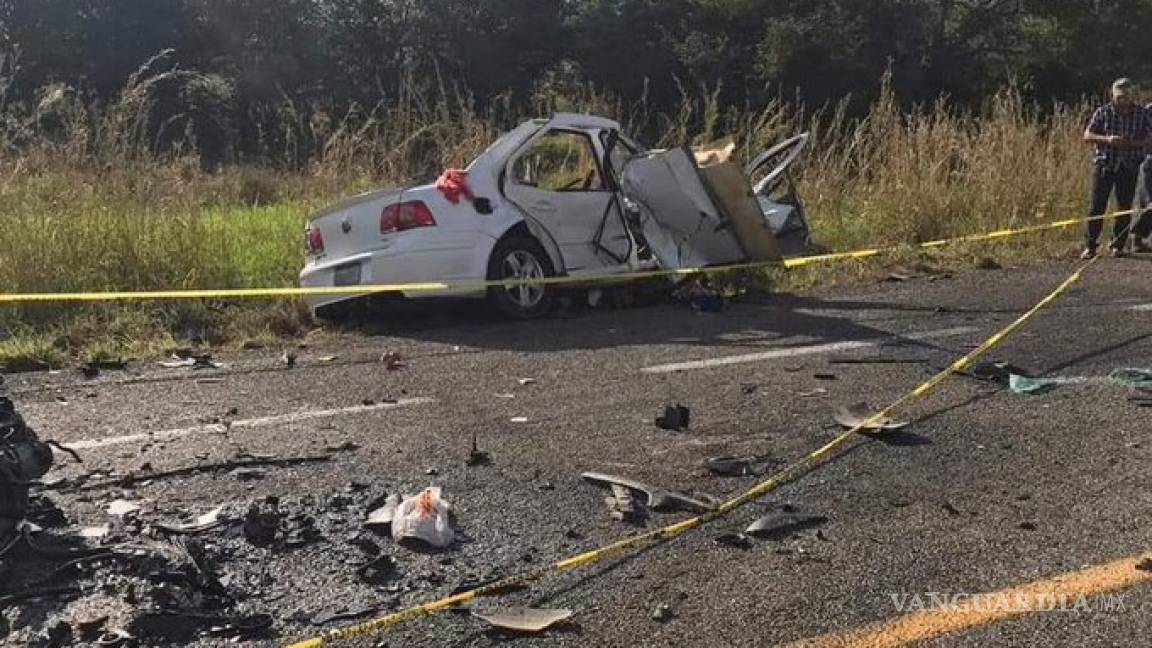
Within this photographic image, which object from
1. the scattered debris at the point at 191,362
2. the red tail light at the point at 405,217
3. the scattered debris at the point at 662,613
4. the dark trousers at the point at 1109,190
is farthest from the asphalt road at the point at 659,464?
the dark trousers at the point at 1109,190

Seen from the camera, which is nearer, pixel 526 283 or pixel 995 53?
pixel 526 283

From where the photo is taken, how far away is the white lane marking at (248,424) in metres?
5.38

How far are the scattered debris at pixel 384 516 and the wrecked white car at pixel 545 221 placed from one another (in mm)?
3876

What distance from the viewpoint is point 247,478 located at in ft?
15.7

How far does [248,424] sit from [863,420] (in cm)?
289

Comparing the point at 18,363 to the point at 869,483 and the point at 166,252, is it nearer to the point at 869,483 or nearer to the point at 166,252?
the point at 166,252

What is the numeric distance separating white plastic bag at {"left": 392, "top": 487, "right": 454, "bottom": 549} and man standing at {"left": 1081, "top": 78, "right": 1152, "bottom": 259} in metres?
9.28

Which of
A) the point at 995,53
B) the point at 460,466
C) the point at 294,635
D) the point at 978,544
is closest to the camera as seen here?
the point at 294,635

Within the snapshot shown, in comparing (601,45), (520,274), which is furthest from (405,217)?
(601,45)

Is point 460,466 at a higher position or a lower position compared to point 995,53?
lower

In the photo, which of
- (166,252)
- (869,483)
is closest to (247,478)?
(869,483)

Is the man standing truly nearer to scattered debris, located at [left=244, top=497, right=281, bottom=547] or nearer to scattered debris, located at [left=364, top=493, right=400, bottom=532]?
scattered debris, located at [left=364, top=493, right=400, bottom=532]

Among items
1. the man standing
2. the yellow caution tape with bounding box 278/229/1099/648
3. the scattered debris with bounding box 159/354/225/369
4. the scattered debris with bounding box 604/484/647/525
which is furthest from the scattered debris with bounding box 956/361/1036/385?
the man standing

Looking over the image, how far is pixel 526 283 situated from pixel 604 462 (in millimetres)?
3575
